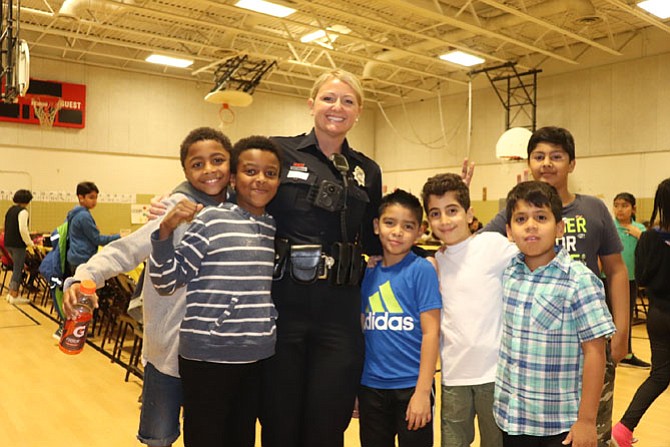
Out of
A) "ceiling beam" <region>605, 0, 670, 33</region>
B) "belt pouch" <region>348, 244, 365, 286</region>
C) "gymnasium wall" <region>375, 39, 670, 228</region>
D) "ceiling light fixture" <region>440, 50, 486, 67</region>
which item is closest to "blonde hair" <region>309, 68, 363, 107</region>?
"belt pouch" <region>348, 244, 365, 286</region>

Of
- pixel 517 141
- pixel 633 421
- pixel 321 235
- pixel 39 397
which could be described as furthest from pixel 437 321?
pixel 517 141

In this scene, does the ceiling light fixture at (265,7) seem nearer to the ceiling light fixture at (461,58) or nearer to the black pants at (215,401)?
the ceiling light fixture at (461,58)

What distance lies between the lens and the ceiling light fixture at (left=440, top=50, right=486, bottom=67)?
36.6ft

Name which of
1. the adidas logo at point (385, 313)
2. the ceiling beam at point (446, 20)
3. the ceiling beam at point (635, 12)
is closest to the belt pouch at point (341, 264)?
the adidas logo at point (385, 313)

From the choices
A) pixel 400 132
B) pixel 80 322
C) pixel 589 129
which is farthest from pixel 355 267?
pixel 400 132

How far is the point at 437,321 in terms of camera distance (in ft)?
6.74

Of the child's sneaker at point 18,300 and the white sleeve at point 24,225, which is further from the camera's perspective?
the child's sneaker at point 18,300

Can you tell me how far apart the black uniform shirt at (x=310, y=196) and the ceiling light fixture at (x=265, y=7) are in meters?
7.07

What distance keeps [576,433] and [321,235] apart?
1035 millimetres

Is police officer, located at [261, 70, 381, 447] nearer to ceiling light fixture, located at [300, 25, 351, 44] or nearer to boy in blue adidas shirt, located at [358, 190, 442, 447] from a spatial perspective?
boy in blue adidas shirt, located at [358, 190, 442, 447]

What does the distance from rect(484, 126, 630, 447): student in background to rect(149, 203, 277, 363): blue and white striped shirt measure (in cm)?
110

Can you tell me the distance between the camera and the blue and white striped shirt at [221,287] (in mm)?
1841

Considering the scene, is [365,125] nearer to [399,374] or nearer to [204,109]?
[204,109]

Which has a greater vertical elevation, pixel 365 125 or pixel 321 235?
pixel 365 125
